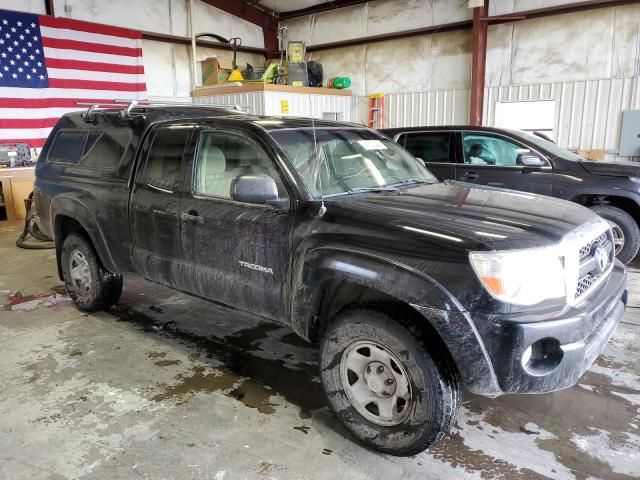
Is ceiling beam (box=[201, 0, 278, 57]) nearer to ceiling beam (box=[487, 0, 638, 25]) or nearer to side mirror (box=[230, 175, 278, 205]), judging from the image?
ceiling beam (box=[487, 0, 638, 25])

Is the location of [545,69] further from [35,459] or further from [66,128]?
[35,459]

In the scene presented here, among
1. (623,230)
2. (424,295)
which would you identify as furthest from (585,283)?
(623,230)

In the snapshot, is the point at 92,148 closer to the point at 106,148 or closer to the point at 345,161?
the point at 106,148

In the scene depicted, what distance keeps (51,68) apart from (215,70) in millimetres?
3463

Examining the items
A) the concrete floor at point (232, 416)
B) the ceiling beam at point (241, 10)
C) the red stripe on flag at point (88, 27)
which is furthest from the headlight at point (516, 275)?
the ceiling beam at point (241, 10)

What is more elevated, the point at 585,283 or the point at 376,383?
the point at 585,283

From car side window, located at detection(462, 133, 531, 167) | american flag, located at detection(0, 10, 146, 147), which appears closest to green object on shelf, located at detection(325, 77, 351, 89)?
american flag, located at detection(0, 10, 146, 147)

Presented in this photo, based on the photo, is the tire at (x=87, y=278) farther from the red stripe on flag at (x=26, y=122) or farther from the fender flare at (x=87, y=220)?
the red stripe on flag at (x=26, y=122)

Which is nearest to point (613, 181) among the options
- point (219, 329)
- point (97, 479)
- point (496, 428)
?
point (496, 428)

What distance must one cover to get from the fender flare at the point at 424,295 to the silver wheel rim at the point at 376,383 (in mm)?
297

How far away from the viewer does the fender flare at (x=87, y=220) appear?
13.1ft

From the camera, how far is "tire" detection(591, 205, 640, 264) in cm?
556

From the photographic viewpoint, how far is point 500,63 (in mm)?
10008

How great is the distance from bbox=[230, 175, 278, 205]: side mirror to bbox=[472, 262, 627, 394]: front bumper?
4.10 feet
